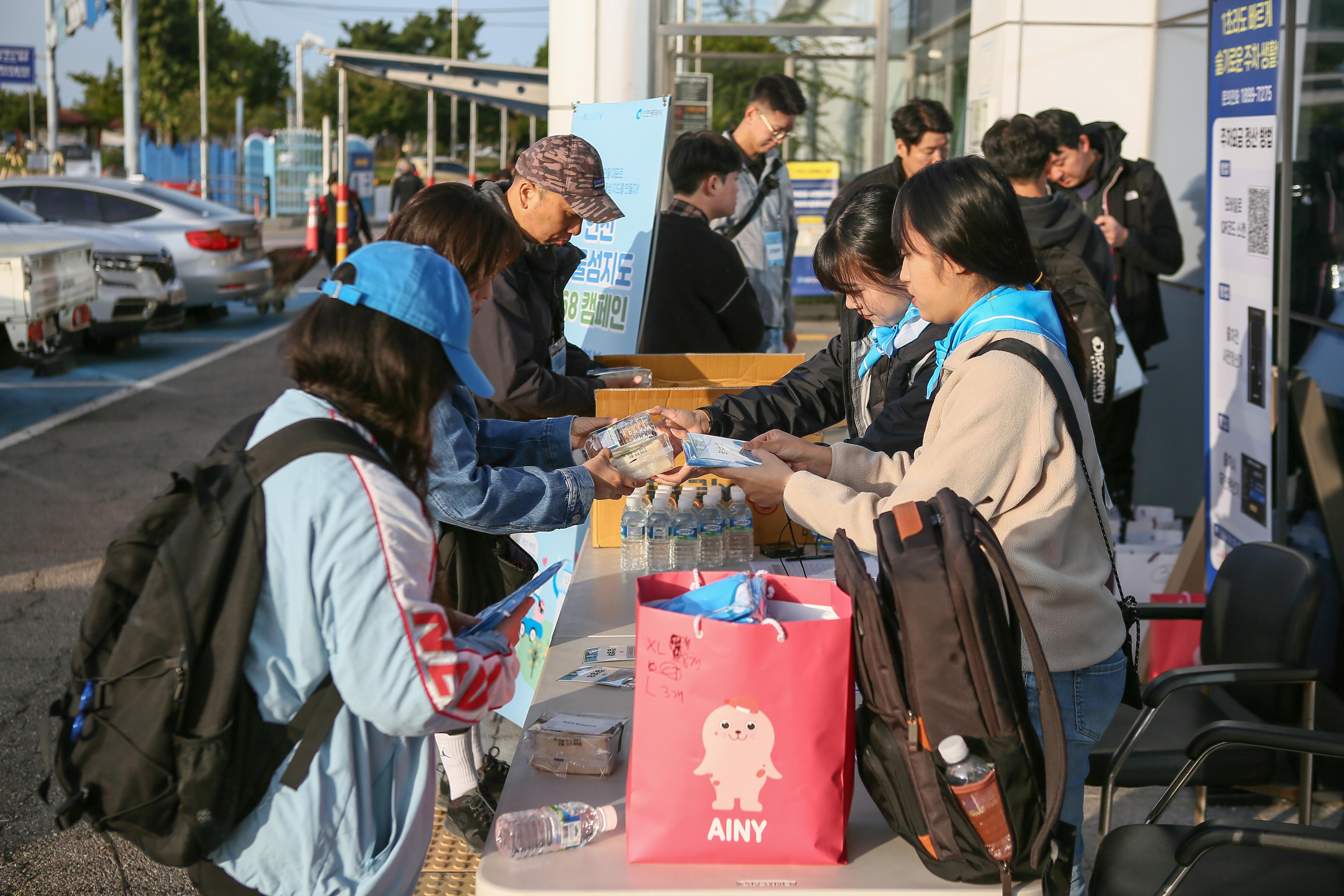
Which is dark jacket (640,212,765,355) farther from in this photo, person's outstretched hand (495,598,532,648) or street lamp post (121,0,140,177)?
street lamp post (121,0,140,177)

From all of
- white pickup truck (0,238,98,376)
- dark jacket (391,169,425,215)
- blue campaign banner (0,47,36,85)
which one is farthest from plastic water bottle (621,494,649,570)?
blue campaign banner (0,47,36,85)

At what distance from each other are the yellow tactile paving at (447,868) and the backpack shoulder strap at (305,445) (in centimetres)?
139

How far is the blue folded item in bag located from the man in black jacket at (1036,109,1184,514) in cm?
451

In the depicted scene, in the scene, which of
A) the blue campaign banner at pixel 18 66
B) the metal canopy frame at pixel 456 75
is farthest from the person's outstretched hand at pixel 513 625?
the blue campaign banner at pixel 18 66

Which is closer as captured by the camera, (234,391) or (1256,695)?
(1256,695)

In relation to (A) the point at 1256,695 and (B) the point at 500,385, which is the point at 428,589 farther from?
(A) the point at 1256,695

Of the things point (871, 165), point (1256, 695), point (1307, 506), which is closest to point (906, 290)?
point (1256, 695)

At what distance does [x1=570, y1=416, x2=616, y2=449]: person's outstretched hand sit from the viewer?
3160 mm

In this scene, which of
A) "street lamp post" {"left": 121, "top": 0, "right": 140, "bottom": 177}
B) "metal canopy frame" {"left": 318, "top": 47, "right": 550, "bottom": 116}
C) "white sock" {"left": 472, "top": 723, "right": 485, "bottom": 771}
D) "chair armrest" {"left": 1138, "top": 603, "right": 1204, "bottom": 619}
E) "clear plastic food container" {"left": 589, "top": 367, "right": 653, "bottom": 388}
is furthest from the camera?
"street lamp post" {"left": 121, "top": 0, "right": 140, "bottom": 177}

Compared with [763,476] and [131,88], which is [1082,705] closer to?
[763,476]

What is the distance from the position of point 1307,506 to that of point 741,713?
3140 mm

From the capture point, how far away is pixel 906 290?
8.83 ft

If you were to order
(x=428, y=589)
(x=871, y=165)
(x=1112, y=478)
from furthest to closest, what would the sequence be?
(x=871, y=165) < (x=1112, y=478) < (x=428, y=589)

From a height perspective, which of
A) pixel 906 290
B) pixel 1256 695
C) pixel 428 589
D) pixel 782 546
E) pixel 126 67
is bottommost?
pixel 1256 695
